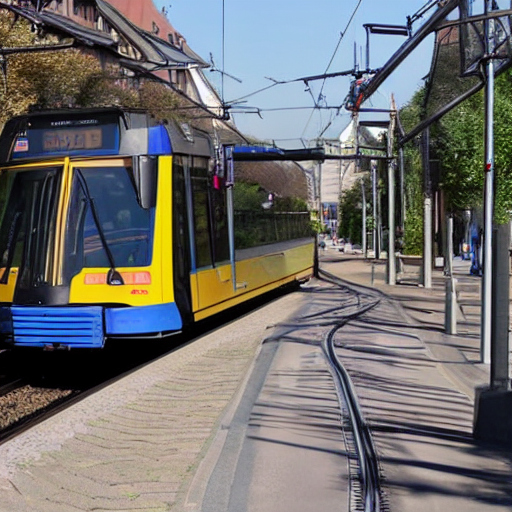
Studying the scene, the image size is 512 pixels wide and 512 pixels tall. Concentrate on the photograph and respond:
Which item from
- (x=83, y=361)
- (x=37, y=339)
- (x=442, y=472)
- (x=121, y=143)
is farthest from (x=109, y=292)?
(x=442, y=472)

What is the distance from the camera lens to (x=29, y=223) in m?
11.6

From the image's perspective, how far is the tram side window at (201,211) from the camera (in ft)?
42.0

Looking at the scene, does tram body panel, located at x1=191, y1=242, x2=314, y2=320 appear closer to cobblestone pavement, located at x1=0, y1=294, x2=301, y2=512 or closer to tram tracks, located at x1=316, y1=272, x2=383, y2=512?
cobblestone pavement, located at x1=0, y1=294, x2=301, y2=512

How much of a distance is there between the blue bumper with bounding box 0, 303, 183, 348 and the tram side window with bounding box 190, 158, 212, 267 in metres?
1.81

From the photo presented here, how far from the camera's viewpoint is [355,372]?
35.9 feet

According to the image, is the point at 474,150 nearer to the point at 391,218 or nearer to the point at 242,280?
the point at 391,218

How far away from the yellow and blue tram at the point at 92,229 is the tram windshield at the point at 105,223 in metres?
0.01

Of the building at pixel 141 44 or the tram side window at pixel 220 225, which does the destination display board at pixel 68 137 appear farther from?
the building at pixel 141 44

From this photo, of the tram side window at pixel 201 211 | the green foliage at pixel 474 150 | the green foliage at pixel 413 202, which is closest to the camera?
the tram side window at pixel 201 211

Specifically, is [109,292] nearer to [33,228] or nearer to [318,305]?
[33,228]

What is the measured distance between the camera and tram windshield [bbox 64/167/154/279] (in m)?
11.3

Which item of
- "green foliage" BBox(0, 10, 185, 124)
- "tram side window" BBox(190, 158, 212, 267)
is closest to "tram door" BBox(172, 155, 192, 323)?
"tram side window" BBox(190, 158, 212, 267)

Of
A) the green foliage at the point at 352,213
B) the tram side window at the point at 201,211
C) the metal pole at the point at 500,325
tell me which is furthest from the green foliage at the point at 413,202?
the metal pole at the point at 500,325

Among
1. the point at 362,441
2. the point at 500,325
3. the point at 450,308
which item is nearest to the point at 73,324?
the point at 362,441
